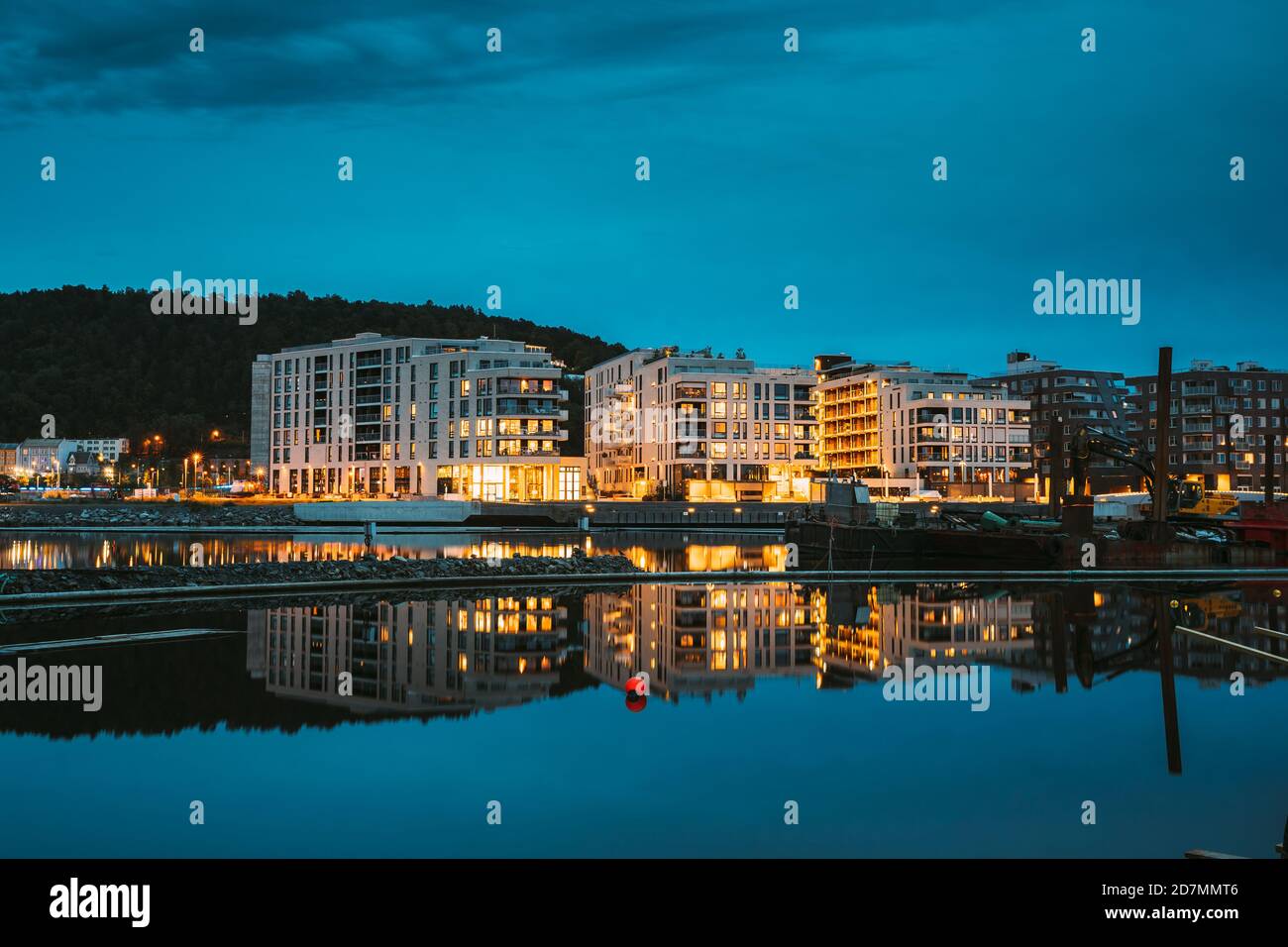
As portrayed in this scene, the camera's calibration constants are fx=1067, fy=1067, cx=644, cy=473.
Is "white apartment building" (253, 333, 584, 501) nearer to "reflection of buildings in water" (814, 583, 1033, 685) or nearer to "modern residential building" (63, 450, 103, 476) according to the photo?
"modern residential building" (63, 450, 103, 476)

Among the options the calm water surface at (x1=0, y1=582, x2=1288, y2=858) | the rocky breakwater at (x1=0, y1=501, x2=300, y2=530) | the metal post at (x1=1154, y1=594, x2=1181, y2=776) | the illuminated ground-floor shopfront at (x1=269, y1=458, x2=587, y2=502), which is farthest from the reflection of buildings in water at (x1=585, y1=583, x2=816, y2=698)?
the illuminated ground-floor shopfront at (x1=269, y1=458, x2=587, y2=502)

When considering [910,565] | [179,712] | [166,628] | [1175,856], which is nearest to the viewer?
[1175,856]

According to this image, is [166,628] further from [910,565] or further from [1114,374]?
[1114,374]

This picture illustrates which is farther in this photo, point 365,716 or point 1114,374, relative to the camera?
point 1114,374

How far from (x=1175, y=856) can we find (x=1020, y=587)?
32.1 m

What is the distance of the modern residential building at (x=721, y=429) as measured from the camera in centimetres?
12700

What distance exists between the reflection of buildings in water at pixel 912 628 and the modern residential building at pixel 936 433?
310 feet

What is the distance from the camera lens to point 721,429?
128250mm

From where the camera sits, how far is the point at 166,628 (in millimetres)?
26531

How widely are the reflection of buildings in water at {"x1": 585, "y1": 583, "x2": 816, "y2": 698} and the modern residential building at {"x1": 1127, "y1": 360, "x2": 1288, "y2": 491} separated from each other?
136 meters

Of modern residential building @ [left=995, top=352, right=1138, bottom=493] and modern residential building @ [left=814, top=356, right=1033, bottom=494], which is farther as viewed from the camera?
modern residential building @ [left=995, top=352, right=1138, bottom=493]

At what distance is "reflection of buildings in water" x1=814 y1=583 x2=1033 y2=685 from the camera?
80.1 feet
